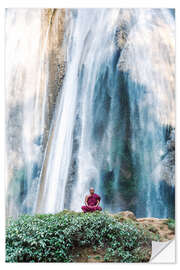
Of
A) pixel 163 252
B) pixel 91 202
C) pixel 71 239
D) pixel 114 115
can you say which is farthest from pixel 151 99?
pixel 71 239

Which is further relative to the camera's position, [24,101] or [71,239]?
[24,101]

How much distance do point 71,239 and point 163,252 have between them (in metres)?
1.32

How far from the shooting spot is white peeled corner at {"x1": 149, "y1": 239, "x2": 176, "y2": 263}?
4.70 metres

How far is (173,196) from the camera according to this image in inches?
198

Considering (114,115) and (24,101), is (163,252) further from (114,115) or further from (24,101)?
(24,101)

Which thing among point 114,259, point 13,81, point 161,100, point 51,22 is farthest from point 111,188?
point 51,22

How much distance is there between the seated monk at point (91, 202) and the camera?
197 inches

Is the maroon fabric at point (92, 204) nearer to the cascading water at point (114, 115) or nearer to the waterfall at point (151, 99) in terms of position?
the cascading water at point (114, 115)

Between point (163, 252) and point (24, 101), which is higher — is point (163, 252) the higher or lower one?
the lower one

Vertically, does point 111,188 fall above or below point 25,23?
below

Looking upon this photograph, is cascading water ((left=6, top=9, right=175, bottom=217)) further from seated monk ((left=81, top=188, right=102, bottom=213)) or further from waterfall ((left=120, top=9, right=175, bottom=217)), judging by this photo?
seated monk ((left=81, top=188, right=102, bottom=213))

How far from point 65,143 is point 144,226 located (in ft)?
5.97

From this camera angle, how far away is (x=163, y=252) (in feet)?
15.5
